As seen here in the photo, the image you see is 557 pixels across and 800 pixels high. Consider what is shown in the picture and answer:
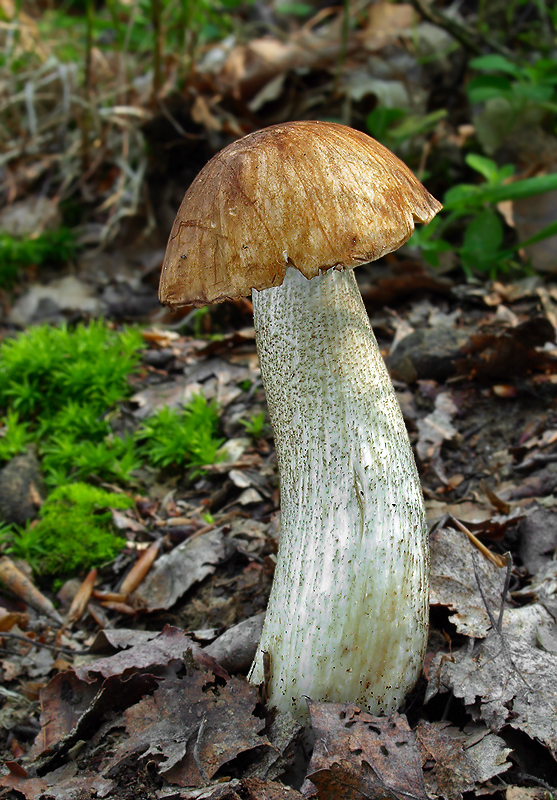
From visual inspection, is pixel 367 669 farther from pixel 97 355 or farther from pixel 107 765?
pixel 97 355

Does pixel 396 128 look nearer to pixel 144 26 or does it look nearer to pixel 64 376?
pixel 64 376

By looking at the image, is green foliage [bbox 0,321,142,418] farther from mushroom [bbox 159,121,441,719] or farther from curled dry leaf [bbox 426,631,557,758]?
curled dry leaf [bbox 426,631,557,758]

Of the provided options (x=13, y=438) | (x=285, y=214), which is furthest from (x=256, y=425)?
(x=285, y=214)

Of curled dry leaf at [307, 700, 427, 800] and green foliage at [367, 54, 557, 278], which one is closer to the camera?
curled dry leaf at [307, 700, 427, 800]

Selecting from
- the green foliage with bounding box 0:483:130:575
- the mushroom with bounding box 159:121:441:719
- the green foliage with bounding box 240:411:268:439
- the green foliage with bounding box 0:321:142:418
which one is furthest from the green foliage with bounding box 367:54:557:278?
the green foliage with bounding box 0:483:130:575

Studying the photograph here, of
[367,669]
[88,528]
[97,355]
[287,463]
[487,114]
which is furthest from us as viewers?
[487,114]

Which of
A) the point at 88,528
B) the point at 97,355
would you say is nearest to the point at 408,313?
the point at 97,355
